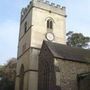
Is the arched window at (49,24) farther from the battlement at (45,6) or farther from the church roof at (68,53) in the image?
the church roof at (68,53)

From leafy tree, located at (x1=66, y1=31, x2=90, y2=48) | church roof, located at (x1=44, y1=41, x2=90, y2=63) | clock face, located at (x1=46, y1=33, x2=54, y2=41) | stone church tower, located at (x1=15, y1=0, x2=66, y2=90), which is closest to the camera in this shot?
church roof, located at (x1=44, y1=41, x2=90, y2=63)

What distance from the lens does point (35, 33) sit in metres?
30.8

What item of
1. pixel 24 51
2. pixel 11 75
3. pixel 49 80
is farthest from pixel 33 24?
pixel 11 75

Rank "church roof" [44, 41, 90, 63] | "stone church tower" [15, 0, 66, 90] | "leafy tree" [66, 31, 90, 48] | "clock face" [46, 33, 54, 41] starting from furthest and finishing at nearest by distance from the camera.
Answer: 1. "leafy tree" [66, 31, 90, 48]
2. "clock face" [46, 33, 54, 41]
3. "stone church tower" [15, 0, 66, 90]
4. "church roof" [44, 41, 90, 63]

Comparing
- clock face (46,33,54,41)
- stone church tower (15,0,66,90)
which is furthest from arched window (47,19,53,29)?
clock face (46,33,54,41)

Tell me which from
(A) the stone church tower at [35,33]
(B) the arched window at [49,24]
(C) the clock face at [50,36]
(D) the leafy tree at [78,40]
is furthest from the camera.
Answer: (D) the leafy tree at [78,40]

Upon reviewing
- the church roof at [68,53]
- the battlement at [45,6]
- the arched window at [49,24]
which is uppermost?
the battlement at [45,6]

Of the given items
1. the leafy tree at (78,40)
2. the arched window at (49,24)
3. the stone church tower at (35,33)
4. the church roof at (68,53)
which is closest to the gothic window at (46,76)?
the church roof at (68,53)

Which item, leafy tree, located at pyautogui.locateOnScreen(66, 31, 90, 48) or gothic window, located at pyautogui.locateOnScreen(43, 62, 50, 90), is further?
leafy tree, located at pyautogui.locateOnScreen(66, 31, 90, 48)

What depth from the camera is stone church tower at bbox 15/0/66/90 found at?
94.8ft

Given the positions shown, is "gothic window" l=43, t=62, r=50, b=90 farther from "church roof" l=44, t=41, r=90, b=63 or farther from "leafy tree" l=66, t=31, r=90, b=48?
"leafy tree" l=66, t=31, r=90, b=48

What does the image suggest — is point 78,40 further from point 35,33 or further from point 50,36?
point 35,33

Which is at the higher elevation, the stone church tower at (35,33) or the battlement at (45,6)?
the battlement at (45,6)

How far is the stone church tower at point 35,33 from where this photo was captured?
94.8 ft
